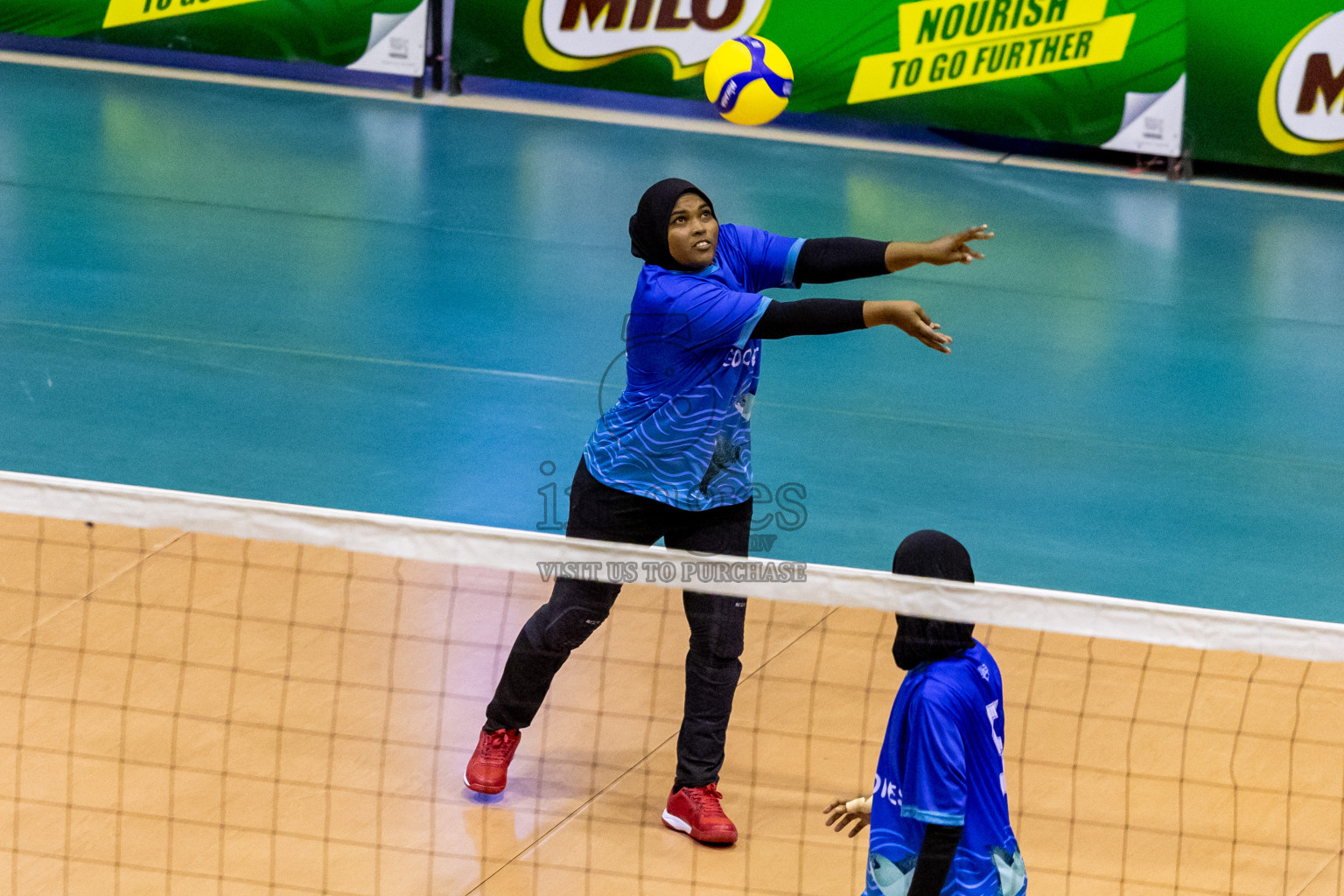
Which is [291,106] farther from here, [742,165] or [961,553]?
[961,553]

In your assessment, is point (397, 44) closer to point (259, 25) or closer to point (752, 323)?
point (259, 25)

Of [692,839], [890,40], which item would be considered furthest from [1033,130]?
[692,839]

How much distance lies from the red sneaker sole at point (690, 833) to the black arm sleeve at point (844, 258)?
1832 mm

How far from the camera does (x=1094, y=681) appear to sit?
19.5 ft

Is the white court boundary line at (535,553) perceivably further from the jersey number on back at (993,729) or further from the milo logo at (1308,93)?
the milo logo at (1308,93)

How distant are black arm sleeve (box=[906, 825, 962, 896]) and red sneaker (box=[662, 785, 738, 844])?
1.62 meters

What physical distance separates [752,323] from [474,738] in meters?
1.99

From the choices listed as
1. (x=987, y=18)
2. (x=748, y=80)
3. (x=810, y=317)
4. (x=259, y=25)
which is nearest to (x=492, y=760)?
(x=810, y=317)

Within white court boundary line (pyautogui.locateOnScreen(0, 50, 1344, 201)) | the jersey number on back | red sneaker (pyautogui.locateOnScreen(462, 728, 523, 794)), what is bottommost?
red sneaker (pyautogui.locateOnScreen(462, 728, 523, 794))

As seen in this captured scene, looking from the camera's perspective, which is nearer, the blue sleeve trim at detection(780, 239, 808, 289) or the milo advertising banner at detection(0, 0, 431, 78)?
the blue sleeve trim at detection(780, 239, 808, 289)

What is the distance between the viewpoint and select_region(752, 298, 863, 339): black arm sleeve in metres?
4.28

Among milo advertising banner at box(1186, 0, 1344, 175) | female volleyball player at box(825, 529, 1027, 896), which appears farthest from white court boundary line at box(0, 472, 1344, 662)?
milo advertising banner at box(1186, 0, 1344, 175)

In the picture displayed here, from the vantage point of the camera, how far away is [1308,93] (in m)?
13.2

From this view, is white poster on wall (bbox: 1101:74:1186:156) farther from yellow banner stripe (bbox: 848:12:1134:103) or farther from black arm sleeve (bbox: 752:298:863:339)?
black arm sleeve (bbox: 752:298:863:339)
